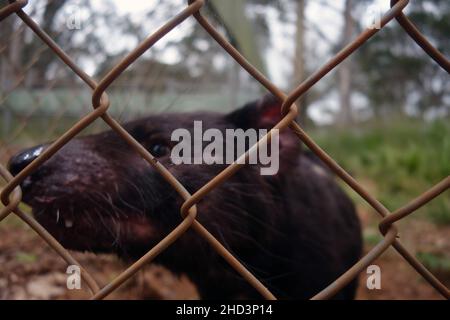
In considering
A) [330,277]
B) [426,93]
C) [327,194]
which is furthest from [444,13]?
[426,93]

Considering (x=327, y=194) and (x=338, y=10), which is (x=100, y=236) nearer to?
(x=338, y=10)

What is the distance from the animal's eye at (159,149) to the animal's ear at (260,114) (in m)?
0.34

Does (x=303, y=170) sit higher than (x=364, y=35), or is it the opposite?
(x=303, y=170)

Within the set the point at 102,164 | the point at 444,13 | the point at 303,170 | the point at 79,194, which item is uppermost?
the point at 444,13

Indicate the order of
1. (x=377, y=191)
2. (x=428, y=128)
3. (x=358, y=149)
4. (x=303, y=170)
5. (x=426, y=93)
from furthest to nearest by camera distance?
(x=426, y=93) → (x=358, y=149) → (x=428, y=128) → (x=377, y=191) → (x=303, y=170)

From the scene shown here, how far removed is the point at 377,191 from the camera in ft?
19.2

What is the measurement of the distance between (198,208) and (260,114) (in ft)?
1.50

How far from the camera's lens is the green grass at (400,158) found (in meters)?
5.15

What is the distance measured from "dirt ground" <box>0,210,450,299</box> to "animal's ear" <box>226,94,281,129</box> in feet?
2.64

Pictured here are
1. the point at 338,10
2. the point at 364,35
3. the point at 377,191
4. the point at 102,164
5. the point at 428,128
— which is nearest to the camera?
the point at 364,35

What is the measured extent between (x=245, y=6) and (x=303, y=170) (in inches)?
50.0

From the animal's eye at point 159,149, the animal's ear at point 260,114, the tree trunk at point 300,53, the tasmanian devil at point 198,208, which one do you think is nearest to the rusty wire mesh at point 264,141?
the tasmanian devil at point 198,208

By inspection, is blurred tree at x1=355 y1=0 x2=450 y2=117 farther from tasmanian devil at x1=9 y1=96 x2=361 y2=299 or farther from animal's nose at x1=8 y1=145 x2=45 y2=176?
animal's nose at x1=8 y1=145 x2=45 y2=176

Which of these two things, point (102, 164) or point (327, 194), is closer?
point (102, 164)
